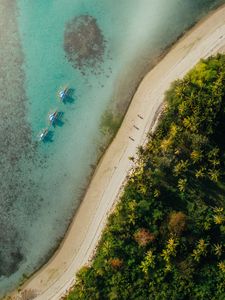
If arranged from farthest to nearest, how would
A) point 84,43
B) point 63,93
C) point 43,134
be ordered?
point 84,43 → point 43,134 → point 63,93

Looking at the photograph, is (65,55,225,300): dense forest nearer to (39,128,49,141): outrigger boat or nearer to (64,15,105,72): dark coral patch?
(64,15,105,72): dark coral patch

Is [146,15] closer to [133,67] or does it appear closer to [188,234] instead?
[133,67]

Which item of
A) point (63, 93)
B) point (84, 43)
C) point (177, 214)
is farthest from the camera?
point (84, 43)

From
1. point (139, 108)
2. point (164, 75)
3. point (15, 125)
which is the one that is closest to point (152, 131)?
point (139, 108)

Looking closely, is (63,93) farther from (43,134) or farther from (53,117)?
(43,134)

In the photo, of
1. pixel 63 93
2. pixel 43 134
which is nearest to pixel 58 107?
pixel 63 93

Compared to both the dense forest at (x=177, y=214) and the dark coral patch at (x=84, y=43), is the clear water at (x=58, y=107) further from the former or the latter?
the dense forest at (x=177, y=214)

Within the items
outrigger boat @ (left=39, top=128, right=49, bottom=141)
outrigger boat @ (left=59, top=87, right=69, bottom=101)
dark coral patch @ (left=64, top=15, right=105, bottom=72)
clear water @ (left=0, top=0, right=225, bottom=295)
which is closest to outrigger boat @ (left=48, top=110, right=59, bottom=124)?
clear water @ (left=0, top=0, right=225, bottom=295)
